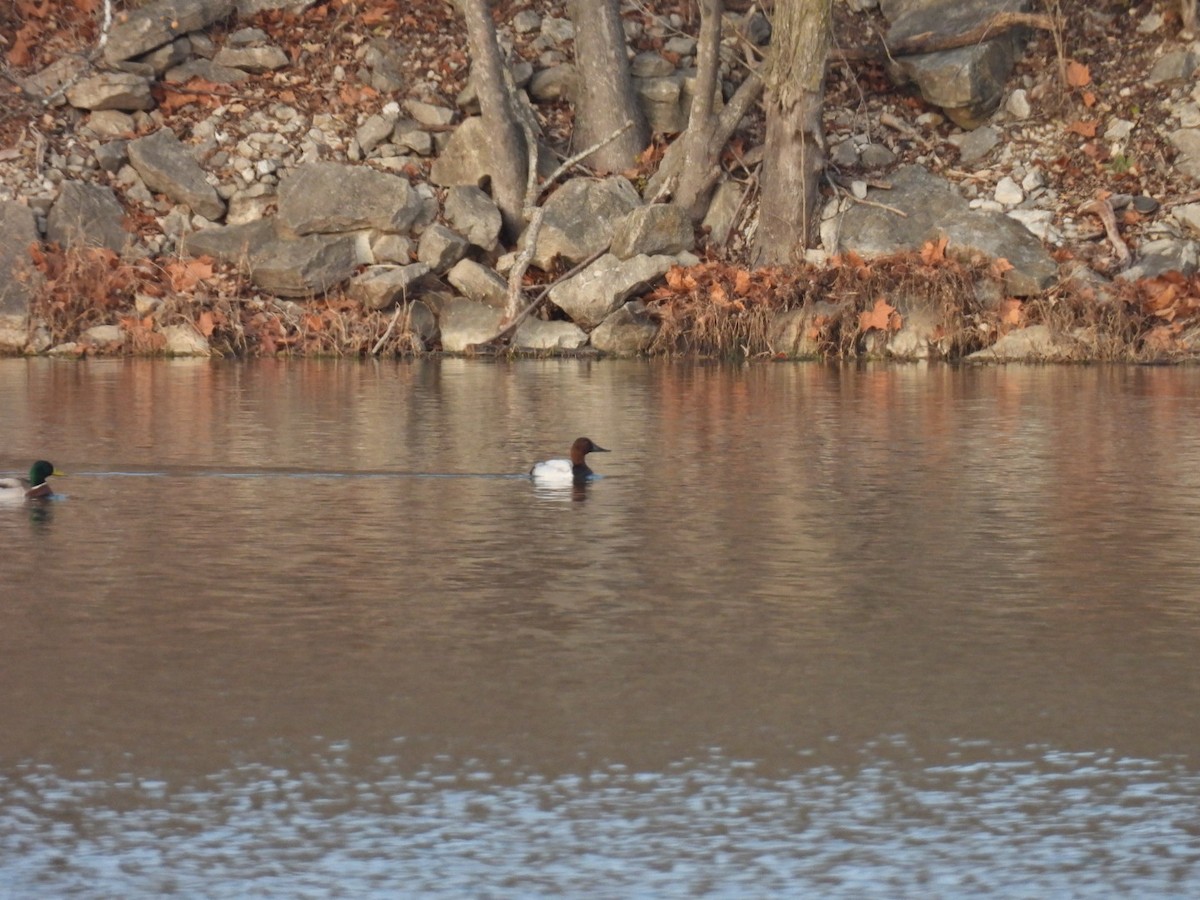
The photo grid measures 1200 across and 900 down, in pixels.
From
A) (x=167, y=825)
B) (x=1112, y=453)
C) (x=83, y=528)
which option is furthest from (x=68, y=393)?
(x=167, y=825)

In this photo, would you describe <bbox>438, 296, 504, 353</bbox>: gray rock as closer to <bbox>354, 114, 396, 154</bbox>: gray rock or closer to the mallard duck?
<bbox>354, 114, 396, 154</bbox>: gray rock

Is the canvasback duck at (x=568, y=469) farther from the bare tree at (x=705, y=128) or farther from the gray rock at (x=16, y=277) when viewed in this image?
the gray rock at (x=16, y=277)

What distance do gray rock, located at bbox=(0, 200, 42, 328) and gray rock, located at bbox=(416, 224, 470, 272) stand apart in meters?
5.01

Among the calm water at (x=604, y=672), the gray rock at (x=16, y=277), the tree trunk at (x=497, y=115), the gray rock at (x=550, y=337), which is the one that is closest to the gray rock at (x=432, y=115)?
the tree trunk at (x=497, y=115)

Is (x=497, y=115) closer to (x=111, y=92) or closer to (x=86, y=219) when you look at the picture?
(x=86, y=219)

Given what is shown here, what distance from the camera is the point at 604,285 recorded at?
2589cm

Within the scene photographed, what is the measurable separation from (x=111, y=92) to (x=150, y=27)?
1.23 metres

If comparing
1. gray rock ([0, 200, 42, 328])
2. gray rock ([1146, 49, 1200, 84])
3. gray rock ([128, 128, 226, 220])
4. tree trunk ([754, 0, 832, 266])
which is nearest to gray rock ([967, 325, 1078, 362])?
tree trunk ([754, 0, 832, 266])

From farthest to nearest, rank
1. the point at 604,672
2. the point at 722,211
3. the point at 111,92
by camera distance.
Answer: the point at 111,92
the point at 722,211
the point at 604,672

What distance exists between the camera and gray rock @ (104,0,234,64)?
2947 centimetres

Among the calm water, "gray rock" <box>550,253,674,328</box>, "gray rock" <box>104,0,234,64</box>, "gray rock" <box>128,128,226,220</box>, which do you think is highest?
"gray rock" <box>104,0,234,64</box>

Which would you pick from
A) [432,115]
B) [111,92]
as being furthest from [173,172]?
[432,115]

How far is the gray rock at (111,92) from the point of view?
95.3 feet

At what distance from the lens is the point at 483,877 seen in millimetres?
5016
